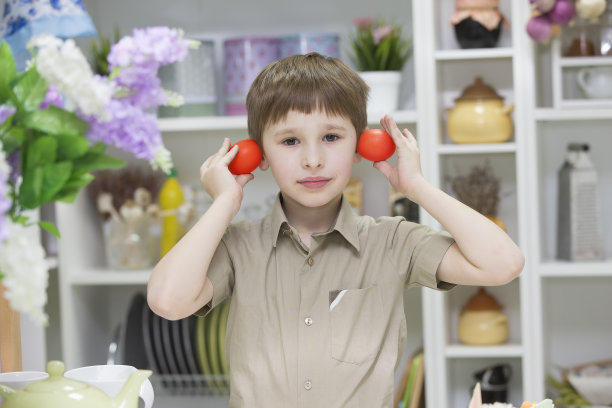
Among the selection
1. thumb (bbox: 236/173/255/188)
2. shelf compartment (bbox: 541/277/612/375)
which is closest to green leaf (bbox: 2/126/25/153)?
thumb (bbox: 236/173/255/188)

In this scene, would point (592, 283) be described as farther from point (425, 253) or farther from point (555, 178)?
point (425, 253)

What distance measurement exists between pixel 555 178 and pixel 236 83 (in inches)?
38.9

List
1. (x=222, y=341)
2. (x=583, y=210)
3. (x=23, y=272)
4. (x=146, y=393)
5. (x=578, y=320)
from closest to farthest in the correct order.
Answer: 1. (x=23, y=272)
2. (x=146, y=393)
3. (x=583, y=210)
4. (x=222, y=341)
5. (x=578, y=320)

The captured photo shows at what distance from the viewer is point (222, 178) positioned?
4.17 ft

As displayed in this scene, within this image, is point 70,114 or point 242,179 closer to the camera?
point 70,114

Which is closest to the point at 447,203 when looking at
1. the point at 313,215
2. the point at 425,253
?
the point at 425,253

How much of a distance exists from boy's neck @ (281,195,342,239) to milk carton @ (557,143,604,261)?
3.74ft

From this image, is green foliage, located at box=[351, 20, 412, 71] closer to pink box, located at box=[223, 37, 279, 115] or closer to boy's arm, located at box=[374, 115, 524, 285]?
pink box, located at box=[223, 37, 279, 115]

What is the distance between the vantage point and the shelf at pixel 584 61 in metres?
2.15

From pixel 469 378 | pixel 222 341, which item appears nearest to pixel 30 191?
pixel 222 341

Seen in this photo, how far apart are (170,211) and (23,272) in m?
1.77

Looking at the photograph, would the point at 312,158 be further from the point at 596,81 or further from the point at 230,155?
the point at 596,81

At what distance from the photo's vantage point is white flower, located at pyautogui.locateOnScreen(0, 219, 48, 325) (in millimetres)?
600

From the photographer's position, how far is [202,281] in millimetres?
1216
